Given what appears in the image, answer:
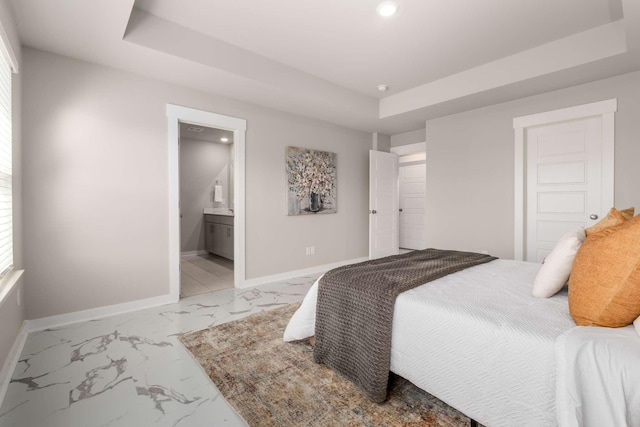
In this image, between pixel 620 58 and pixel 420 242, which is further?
pixel 420 242

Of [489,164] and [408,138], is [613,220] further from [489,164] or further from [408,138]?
[408,138]

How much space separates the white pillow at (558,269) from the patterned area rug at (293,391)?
0.75 metres

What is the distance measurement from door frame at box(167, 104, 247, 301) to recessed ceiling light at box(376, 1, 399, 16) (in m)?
2.01

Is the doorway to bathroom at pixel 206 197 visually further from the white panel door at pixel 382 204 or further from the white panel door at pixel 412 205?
the white panel door at pixel 412 205

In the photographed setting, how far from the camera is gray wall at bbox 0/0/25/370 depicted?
Answer: 72.3 inches

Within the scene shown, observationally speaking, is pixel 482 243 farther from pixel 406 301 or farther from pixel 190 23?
pixel 190 23

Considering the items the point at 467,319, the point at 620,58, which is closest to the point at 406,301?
the point at 467,319

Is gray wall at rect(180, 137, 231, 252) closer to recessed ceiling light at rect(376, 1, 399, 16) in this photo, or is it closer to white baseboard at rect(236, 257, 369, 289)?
white baseboard at rect(236, 257, 369, 289)

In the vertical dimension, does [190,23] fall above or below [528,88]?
above

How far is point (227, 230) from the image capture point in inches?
207

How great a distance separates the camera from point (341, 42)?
2.85 m

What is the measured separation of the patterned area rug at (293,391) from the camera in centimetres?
148

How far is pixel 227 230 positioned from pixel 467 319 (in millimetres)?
4514

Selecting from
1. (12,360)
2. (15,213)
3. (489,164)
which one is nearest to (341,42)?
(489,164)
